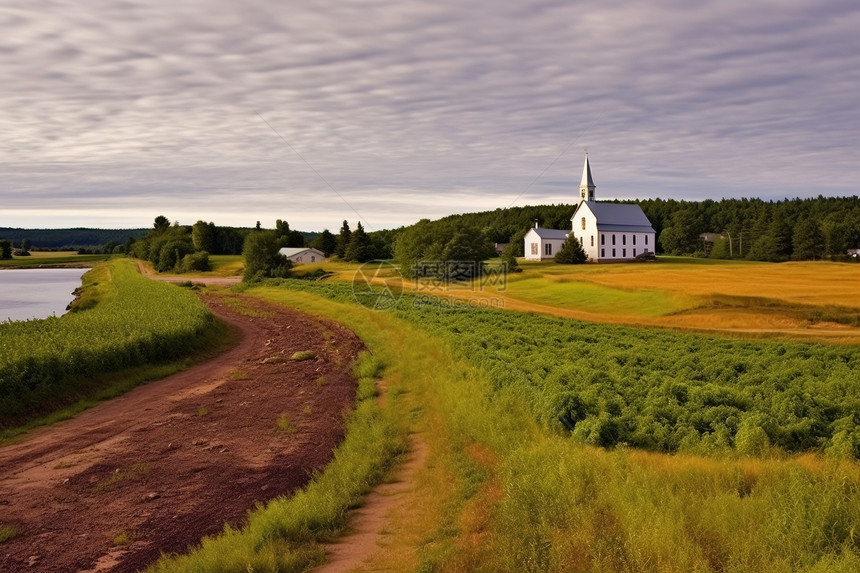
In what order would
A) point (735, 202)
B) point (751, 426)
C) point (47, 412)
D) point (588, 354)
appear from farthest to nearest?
point (735, 202) → point (588, 354) → point (47, 412) → point (751, 426)

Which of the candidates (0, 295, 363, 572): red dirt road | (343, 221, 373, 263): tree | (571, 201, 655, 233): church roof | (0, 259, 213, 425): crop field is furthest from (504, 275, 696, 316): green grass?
(343, 221, 373, 263): tree

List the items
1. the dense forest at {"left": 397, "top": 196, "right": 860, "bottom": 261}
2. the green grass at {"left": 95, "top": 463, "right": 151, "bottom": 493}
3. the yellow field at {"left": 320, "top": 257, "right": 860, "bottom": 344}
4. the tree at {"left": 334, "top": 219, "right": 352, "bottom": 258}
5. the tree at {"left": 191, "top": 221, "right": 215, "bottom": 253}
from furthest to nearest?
the tree at {"left": 191, "top": 221, "right": 215, "bottom": 253}, the tree at {"left": 334, "top": 219, "right": 352, "bottom": 258}, the dense forest at {"left": 397, "top": 196, "right": 860, "bottom": 261}, the yellow field at {"left": 320, "top": 257, "right": 860, "bottom": 344}, the green grass at {"left": 95, "top": 463, "right": 151, "bottom": 493}

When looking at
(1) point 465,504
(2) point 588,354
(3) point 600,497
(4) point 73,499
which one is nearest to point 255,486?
(4) point 73,499

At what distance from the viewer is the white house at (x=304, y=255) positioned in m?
115

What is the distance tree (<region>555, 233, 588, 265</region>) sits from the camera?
89.1 m

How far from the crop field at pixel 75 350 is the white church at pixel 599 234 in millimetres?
67429

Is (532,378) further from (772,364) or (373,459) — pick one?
(772,364)

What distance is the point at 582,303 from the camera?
152 ft

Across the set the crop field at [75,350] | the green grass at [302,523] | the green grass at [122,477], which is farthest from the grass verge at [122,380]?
the green grass at [302,523]

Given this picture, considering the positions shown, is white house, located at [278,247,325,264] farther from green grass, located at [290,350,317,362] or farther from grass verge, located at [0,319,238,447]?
green grass, located at [290,350,317,362]

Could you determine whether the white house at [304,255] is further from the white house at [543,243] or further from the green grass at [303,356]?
the green grass at [303,356]

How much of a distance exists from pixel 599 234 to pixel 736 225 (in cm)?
6898

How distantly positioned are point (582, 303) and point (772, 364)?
Answer: 85.2 feet

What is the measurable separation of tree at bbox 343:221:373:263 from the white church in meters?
27.3
